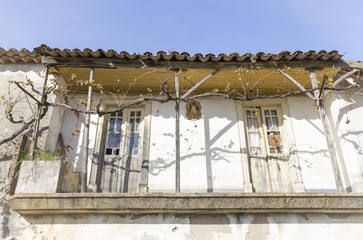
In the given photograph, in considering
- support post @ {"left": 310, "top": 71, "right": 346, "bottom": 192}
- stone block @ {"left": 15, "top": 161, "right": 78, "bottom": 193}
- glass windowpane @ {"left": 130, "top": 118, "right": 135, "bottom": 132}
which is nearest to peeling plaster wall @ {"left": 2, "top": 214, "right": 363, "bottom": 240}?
stone block @ {"left": 15, "top": 161, "right": 78, "bottom": 193}

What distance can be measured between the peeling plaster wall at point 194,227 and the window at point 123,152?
1.95 m

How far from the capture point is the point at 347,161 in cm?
591

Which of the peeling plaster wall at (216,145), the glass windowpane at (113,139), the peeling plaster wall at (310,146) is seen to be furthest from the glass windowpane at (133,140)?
the peeling plaster wall at (310,146)

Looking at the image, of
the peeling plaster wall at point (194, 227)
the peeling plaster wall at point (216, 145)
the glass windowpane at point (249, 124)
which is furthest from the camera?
the glass windowpane at point (249, 124)

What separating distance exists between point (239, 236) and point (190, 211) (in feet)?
2.56

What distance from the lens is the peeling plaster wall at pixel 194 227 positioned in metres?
4.30

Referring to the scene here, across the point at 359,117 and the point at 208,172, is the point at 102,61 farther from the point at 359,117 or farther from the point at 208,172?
Result: the point at 359,117

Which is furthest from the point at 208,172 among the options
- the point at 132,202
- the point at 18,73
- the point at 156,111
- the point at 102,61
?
the point at 18,73

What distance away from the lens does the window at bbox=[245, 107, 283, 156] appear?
682cm

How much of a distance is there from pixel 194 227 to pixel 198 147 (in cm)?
247

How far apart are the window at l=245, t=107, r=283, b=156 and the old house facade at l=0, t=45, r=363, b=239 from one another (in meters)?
0.02

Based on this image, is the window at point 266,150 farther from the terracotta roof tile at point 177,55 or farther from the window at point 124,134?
the window at point 124,134

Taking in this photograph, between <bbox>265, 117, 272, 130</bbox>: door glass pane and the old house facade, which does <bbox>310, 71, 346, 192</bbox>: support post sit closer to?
the old house facade

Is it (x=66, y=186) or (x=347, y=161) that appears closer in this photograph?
(x=66, y=186)
